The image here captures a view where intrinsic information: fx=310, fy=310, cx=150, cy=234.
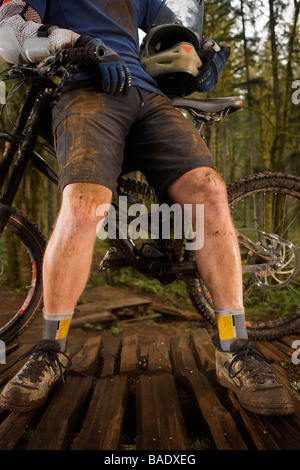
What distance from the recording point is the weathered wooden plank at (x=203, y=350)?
72.4 inches

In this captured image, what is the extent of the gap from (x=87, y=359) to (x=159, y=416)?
0.82 metres

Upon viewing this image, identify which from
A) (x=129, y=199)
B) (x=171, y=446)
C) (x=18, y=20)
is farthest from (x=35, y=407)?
(x=18, y=20)

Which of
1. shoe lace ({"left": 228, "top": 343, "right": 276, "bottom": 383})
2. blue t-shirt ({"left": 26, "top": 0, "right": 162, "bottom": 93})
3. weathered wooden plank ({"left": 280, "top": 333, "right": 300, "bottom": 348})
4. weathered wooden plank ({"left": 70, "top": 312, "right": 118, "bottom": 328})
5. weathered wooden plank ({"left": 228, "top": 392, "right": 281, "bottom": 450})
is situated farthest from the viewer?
weathered wooden plank ({"left": 70, "top": 312, "right": 118, "bottom": 328})

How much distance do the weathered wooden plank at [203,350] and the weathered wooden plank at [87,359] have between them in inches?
25.7

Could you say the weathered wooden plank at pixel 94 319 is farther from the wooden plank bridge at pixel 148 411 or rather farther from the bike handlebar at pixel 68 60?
the bike handlebar at pixel 68 60

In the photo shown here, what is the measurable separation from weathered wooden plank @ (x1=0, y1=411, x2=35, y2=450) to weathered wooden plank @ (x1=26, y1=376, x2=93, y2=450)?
6 cm

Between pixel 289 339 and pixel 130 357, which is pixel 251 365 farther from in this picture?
pixel 289 339

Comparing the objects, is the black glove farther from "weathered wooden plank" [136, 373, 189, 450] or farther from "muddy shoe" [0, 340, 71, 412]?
"weathered wooden plank" [136, 373, 189, 450]

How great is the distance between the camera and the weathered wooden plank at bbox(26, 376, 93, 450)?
1060mm

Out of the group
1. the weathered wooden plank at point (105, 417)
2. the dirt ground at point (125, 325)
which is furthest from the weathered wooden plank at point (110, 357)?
the dirt ground at point (125, 325)

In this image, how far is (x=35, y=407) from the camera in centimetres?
128
